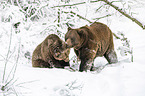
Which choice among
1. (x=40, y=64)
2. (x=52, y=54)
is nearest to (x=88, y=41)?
(x=52, y=54)

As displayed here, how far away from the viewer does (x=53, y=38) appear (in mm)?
2342

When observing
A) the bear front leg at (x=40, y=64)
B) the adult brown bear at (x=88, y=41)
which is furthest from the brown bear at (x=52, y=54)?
the adult brown bear at (x=88, y=41)

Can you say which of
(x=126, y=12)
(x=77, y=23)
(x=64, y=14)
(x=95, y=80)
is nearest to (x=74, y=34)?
(x=95, y=80)

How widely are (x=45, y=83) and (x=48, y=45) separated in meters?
0.92

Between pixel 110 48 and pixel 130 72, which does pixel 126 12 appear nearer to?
pixel 110 48

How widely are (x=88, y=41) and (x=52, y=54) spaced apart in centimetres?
53

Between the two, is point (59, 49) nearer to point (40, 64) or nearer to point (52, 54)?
point (52, 54)

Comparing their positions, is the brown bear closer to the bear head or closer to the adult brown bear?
the bear head

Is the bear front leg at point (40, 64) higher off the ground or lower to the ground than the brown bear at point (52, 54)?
lower

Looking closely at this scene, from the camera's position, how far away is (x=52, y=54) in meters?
2.35

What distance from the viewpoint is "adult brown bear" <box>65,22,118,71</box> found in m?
2.24

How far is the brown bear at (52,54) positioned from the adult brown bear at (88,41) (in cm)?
13

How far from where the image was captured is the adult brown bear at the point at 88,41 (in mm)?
2238

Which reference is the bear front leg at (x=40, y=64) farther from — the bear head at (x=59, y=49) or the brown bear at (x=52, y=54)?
the bear head at (x=59, y=49)
